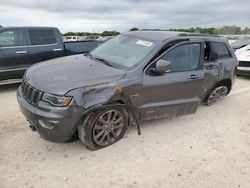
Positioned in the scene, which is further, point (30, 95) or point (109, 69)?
point (109, 69)

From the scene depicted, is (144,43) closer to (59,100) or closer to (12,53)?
(59,100)

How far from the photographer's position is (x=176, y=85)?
4.16 m

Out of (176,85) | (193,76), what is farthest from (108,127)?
(193,76)

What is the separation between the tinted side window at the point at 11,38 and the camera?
6.36 meters

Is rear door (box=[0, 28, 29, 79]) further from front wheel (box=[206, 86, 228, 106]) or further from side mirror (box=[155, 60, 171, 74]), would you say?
front wheel (box=[206, 86, 228, 106])

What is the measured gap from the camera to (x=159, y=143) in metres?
3.96

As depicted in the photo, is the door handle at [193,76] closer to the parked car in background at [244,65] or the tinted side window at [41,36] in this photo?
the tinted side window at [41,36]

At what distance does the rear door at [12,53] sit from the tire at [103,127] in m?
4.03

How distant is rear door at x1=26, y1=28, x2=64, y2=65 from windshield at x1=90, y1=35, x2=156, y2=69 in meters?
2.73

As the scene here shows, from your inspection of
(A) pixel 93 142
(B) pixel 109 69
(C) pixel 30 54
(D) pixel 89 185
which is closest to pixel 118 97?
(B) pixel 109 69

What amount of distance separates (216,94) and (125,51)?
264 cm

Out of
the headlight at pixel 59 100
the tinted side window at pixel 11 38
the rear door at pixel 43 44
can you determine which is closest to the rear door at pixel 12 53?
the tinted side window at pixel 11 38

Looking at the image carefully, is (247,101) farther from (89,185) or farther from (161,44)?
(89,185)

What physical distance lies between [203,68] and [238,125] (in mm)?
1321
